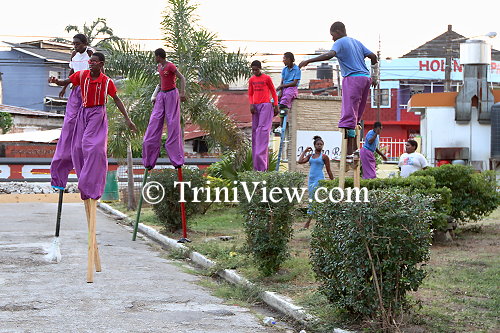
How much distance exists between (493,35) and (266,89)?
56.0ft

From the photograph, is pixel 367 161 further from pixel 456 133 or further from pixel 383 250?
pixel 456 133

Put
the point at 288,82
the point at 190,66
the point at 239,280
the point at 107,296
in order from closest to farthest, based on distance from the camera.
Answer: the point at 107,296, the point at 239,280, the point at 288,82, the point at 190,66

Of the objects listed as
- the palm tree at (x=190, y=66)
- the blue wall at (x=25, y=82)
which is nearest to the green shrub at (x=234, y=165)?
the palm tree at (x=190, y=66)

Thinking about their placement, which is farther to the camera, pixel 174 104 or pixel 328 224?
pixel 174 104

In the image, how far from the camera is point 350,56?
26.4 ft

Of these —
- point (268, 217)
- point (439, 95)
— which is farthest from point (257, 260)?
point (439, 95)

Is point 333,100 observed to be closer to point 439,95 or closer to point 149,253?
point 149,253

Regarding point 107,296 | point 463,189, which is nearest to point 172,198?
point 463,189

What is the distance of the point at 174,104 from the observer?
12711mm

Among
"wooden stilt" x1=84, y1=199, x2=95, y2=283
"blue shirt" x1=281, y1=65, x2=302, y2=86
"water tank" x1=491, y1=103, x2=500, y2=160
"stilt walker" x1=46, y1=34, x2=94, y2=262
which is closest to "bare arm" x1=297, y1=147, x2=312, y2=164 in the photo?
"blue shirt" x1=281, y1=65, x2=302, y2=86

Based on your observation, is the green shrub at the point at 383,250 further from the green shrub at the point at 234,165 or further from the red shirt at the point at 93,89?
the green shrub at the point at 234,165

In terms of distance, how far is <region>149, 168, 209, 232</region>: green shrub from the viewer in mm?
14523

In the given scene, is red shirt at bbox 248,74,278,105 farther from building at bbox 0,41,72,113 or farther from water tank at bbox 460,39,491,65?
building at bbox 0,41,72,113

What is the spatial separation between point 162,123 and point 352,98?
18.0 ft
